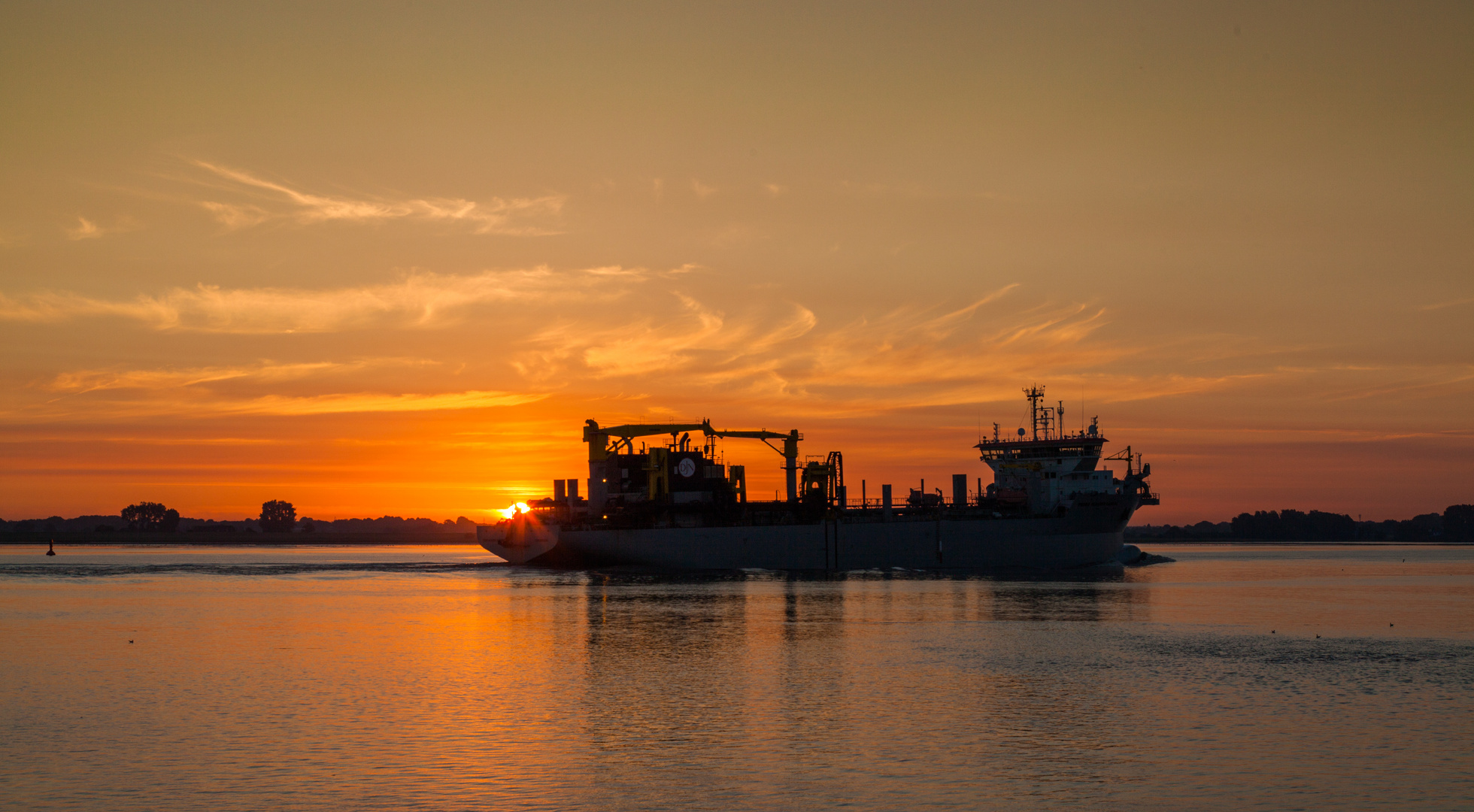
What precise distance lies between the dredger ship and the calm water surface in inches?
1419

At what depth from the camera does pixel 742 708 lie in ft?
82.1

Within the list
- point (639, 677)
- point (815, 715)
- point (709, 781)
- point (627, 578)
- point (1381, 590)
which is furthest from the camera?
point (627, 578)

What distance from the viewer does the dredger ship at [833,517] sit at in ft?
298

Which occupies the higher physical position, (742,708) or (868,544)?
(868,544)

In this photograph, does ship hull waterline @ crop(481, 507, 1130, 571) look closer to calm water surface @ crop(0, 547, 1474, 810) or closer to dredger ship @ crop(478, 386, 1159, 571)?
dredger ship @ crop(478, 386, 1159, 571)

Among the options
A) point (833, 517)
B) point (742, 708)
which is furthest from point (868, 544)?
point (742, 708)

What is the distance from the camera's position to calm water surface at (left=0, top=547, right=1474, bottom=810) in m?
17.5

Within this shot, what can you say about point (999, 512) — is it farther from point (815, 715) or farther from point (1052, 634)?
point (815, 715)

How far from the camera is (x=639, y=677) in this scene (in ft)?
99.1

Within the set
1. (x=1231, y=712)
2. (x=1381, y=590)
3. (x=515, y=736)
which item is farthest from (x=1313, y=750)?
(x=1381, y=590)

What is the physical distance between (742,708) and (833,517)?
230ft

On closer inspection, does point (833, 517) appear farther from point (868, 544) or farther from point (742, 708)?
point (742, 708)

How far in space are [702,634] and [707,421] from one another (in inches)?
2212

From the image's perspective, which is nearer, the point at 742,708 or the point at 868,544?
the point at 742,708
